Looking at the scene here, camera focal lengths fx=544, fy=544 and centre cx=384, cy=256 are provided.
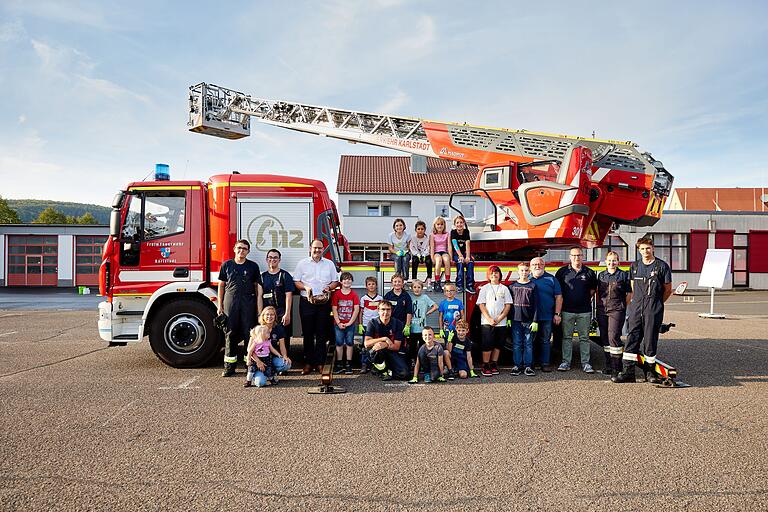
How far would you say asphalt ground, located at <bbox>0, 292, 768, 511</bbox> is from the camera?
362 centimetres

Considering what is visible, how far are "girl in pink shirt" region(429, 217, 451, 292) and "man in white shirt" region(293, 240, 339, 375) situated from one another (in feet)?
4.98

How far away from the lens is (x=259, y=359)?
6.95 m

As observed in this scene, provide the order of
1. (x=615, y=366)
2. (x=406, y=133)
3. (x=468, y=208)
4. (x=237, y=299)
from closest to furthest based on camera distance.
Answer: (x=615, y=366) < (x=237, y=299) < (x=406, y=133) < (x=468, y=208)

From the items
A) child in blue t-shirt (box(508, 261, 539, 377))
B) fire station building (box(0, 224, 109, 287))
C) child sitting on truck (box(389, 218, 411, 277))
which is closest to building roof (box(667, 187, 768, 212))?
fire station building (box(0, 224, 109, 287))

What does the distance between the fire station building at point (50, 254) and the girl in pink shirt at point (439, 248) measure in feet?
109

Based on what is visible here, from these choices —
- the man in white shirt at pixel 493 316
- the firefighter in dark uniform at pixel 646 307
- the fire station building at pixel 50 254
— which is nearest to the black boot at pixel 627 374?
the firefighter in dark uniform at pixel 646 307

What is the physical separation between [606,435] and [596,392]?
1.77m

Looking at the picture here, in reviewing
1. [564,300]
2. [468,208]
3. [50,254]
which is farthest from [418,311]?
[50,254]

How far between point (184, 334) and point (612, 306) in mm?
6044

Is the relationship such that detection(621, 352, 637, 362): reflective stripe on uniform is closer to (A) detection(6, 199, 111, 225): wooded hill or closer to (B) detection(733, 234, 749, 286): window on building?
(B) detection(733, 234, 749, 286): window on building

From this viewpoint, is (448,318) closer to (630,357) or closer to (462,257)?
(462,257)

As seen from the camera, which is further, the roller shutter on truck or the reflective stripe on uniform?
the roller shutter on truck

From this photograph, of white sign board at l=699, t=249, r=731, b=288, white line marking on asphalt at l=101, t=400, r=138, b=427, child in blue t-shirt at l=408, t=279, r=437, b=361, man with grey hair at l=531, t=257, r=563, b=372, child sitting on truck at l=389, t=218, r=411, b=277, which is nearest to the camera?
white line marking on asphalt at l=101, t=400, r=138, b=427

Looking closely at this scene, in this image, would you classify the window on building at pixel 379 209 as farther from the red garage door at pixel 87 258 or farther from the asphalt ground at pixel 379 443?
the asphalt ground at pixel 379 443
